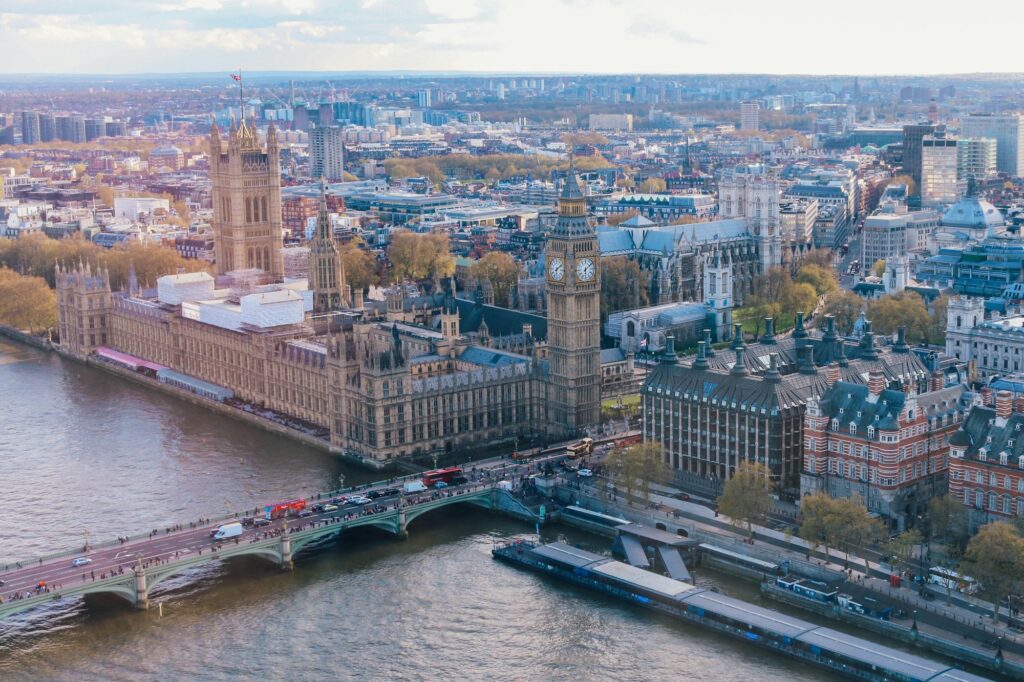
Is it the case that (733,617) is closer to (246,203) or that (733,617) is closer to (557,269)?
(557,269)

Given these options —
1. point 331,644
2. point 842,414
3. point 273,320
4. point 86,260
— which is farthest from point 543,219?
point 331,644

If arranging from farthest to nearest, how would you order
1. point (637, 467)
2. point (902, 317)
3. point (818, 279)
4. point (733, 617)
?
point (818, 279) → point (902, 317) → point (637, 467) → point (733, 617)

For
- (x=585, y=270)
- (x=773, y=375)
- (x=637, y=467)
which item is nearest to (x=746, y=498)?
(x=637, y=467)

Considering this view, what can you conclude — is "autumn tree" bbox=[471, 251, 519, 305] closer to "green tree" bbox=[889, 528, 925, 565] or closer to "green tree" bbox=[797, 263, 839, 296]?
"green tree" bbox=[797, 263, 839, 296]

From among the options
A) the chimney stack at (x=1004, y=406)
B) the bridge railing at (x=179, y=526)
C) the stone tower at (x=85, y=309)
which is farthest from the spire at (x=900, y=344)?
the stone tower at (x=85, y=309)

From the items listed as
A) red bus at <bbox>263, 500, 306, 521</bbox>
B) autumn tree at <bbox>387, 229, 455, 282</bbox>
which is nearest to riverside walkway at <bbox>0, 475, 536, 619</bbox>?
red bus at <bbox>263, 500, 306, 521</bbox>
